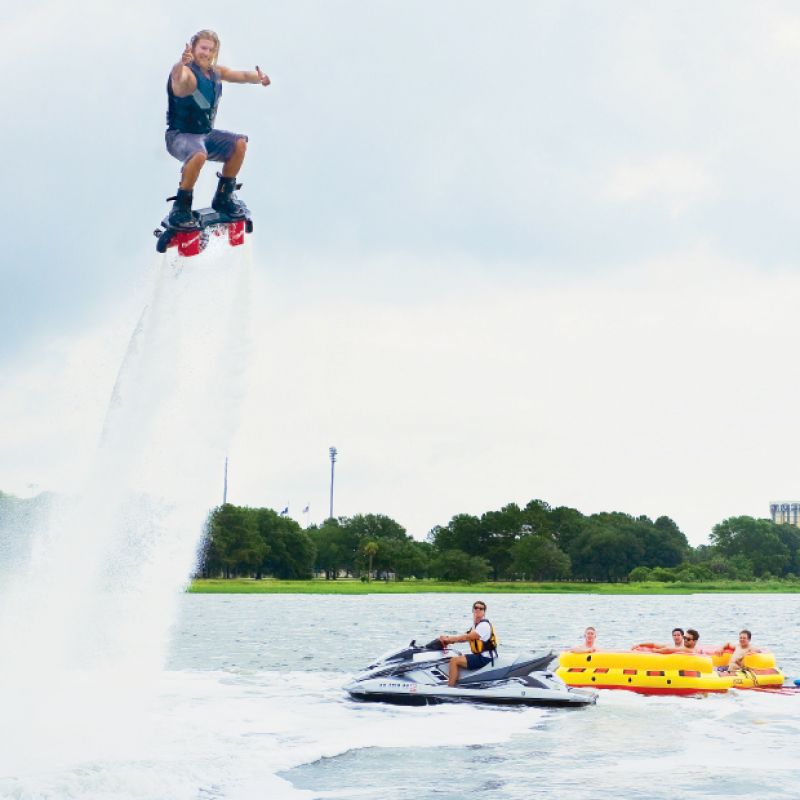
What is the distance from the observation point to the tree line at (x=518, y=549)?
14325 cm

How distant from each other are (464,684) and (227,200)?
1525 centimetres

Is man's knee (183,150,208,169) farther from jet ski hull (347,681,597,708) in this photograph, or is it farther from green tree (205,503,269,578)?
green tree (205,503,269,578)

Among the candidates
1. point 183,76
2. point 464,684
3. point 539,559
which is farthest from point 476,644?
point 539,559

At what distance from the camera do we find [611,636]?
61000mm

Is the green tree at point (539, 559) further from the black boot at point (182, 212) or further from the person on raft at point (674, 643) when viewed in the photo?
the black boot at point (182, 212)

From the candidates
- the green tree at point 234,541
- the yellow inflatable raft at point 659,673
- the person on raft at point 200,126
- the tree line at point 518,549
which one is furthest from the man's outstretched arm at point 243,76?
the tree line at point 518,549

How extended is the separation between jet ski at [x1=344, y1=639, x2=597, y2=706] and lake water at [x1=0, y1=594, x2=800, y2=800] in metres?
0.39

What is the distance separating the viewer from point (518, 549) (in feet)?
508

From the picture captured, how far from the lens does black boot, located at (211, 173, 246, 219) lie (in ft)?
52.4

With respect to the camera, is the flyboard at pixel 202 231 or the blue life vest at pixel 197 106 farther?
the flyboard at pixel 202 231

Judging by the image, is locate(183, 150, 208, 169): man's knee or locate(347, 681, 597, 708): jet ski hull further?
locate(347, 681, 597, 708): jet ski hull

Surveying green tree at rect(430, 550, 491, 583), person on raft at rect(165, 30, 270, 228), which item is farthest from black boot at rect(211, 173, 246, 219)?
green tree at rect(430, 550, 491, 583)

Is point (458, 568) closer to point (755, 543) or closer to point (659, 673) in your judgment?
point (755, 543)

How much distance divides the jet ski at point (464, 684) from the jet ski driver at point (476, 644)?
0.14 meters
